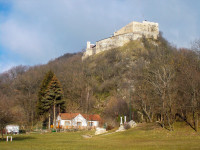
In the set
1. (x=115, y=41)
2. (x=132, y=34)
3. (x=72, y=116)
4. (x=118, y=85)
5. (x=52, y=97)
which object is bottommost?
(x=72, y=116)

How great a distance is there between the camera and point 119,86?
6919cm

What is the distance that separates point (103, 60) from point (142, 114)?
1752 inches

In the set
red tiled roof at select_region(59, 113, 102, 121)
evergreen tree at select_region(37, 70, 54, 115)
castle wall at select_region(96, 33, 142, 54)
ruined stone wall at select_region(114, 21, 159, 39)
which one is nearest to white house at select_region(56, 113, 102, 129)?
red tiled roof at select_region(59, 113, 102, 121)

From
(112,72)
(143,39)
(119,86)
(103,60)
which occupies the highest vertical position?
(143,39)

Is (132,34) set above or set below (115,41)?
above

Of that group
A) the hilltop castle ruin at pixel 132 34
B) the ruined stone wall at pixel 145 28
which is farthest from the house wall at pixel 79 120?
the ruined stone wall at pixel 145 28

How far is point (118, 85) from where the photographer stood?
229ft

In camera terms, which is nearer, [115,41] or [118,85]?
[118,85]

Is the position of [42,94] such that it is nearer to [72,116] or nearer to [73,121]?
[72,116]

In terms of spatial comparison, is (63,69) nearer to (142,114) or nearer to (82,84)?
(82,84)

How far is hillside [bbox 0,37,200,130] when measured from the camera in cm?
4070

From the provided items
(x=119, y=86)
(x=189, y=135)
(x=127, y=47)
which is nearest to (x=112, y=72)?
(x=119, y=86)

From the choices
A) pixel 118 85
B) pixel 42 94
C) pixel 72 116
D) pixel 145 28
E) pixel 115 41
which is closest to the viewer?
pixel 72 116

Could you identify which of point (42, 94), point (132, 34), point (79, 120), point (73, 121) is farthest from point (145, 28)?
point (73, 121)
